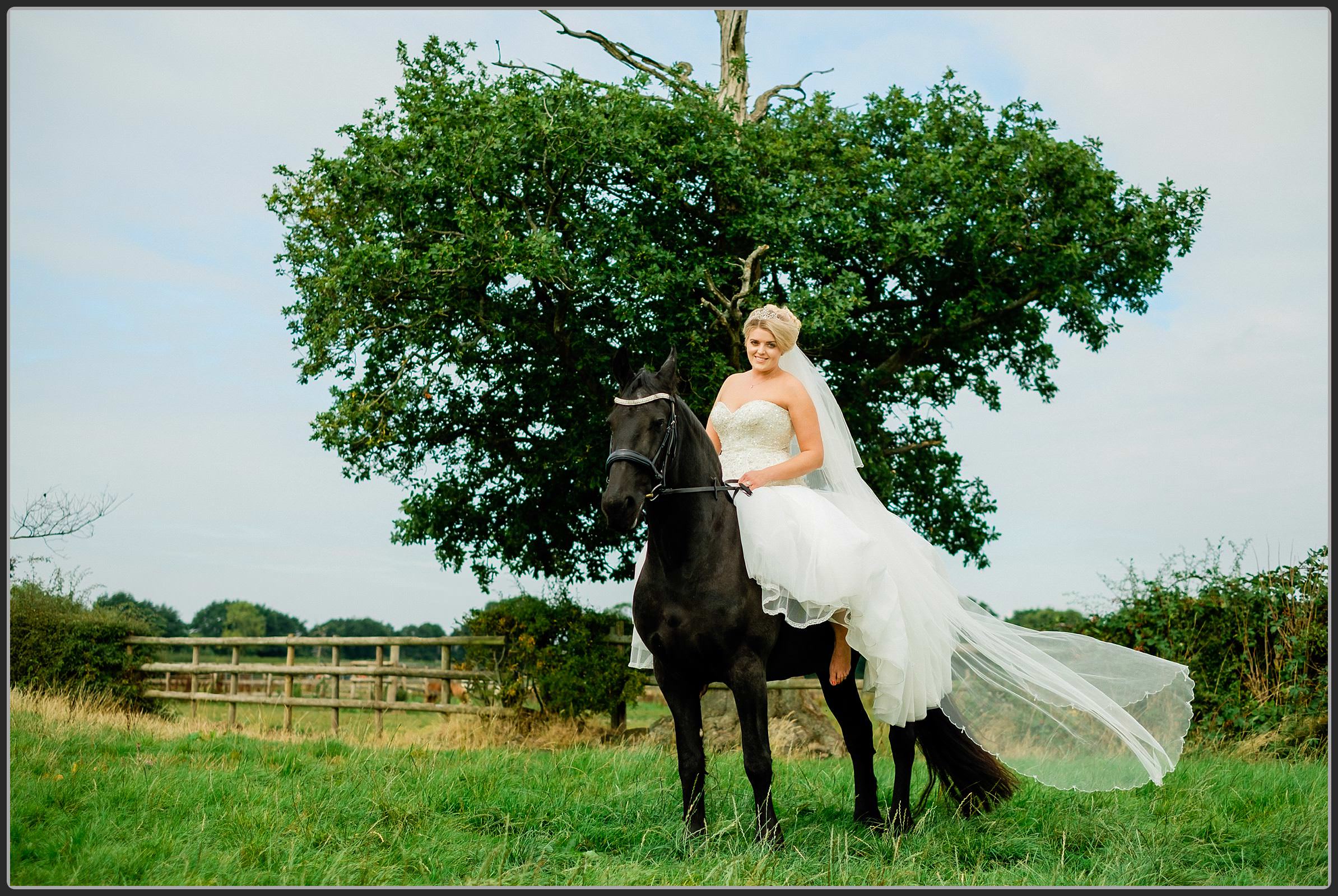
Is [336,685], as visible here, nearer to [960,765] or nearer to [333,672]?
[333,672]

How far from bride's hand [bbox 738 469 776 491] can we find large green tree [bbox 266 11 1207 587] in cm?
641

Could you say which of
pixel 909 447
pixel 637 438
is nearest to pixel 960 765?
pixel 637 438

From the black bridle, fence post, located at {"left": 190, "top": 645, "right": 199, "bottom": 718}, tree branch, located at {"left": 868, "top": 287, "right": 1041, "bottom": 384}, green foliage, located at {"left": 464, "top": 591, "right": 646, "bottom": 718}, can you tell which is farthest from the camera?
fence post, located at {"left": 190, "top": 645, "right": 199, "bottom": 718}

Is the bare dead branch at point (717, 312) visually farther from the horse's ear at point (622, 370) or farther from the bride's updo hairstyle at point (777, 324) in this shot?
the horse's ear at point (622, 370)

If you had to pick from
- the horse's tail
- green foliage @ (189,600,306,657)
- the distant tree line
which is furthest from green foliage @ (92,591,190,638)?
green foliage @ (189,600,306,657)

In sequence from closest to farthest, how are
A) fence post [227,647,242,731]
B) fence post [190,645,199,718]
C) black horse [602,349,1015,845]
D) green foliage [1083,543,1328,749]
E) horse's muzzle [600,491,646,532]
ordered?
horse's muzzle [600,491,646,532]
black horse [602,349,1015,845]
green foliage [1083,543,1328,749]
fence post [227,647,242,731]
fence post [190,645,199,718]

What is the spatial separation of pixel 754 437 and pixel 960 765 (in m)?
2.63

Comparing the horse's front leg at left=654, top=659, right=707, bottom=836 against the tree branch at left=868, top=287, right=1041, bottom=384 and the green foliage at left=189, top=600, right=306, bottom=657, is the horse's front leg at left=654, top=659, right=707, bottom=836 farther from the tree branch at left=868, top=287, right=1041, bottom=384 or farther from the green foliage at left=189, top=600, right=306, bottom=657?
the green foliage at left=189, top=600, right=306, bottom=657

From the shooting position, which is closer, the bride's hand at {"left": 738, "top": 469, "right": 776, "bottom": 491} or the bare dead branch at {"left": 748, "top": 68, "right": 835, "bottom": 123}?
the bride's hand at {"left": 738, "top": 469, "right": 776, "bottom": 491}

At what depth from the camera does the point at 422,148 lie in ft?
42.0

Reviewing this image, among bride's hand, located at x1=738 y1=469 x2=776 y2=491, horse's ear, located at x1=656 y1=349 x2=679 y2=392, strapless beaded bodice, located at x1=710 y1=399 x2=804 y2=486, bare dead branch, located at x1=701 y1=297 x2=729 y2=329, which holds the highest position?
bare dead branch, located at x1=701 y1=297 x2=729 y2=329

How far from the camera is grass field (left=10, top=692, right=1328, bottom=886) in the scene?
194 inches

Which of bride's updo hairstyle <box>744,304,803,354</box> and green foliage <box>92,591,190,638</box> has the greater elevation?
bride's updo hairstyle <box>744,304,803,354</box>

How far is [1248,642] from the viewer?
11.4 metres
